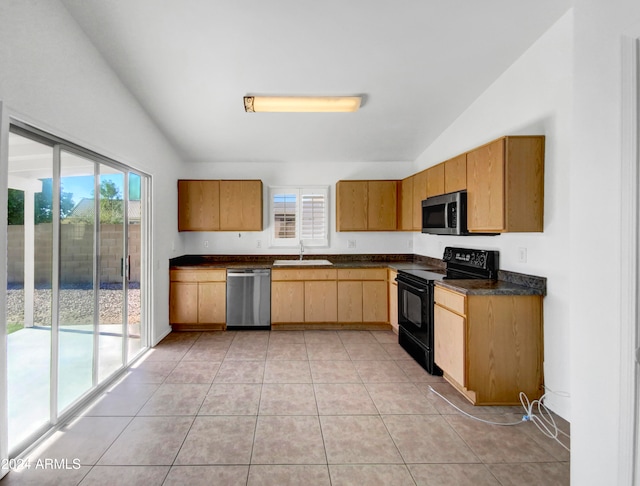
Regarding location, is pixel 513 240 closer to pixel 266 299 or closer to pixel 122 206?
pixel 266 299

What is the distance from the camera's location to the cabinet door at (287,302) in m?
4.20

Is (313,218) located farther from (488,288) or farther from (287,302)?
(488,288)

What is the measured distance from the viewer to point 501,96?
2736mm

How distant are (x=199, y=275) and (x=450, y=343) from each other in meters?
3.17

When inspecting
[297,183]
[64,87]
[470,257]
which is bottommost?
[470,257]

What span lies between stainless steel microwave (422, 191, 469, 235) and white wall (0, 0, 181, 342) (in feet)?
10.1

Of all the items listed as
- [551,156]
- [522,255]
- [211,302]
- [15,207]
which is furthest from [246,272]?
[551,156]

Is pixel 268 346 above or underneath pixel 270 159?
underneath

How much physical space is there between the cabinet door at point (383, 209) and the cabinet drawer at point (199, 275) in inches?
86.3

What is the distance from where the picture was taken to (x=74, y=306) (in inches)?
93.7

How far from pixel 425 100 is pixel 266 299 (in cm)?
306

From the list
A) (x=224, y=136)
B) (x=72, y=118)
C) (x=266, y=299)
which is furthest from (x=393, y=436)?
(x=224, y=136)

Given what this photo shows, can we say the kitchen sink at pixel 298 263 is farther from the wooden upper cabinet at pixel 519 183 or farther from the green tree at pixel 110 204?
the wooden upper cabinet at pixel 519 183

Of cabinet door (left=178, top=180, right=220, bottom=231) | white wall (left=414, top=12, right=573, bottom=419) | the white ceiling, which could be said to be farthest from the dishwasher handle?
white wall (left=414, top=12, right=573, bottom=419)
